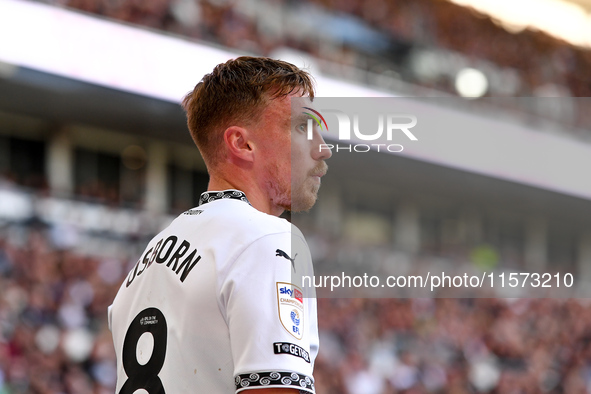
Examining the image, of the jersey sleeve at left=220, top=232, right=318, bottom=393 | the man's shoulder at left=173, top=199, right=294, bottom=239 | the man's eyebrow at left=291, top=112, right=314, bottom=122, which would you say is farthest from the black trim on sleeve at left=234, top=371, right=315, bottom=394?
the man's eyebrow at left=291, top=112, right=314, bottom=122

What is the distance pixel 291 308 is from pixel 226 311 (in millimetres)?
89

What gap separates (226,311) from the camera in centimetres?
110

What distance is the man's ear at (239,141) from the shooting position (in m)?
1.29

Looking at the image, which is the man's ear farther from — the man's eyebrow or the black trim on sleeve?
the black trim on sleeve

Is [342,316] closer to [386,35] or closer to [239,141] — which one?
[386,35]

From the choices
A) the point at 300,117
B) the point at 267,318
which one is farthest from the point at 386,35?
the point at 267,318

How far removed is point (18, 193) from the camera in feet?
20.9

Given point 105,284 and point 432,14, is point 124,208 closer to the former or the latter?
point 105,284

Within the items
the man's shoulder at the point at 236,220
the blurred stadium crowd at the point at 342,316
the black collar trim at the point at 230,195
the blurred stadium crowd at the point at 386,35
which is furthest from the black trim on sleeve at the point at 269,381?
the blurred stadium crowd at the point at 386,35

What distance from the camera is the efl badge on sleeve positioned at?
1.09 metres

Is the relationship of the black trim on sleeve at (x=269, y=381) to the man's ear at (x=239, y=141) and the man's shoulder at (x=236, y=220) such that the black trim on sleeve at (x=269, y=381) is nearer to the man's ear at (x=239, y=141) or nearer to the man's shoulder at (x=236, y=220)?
the man's shoulder at (x=236, y=220)

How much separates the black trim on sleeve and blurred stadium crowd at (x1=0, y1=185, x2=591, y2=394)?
411 cm

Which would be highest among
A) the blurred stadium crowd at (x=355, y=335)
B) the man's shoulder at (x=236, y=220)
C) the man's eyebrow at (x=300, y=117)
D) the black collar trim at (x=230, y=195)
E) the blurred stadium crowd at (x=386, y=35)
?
the blurred stadium crowd at (x=386, y=35)

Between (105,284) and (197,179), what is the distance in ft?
9.18
